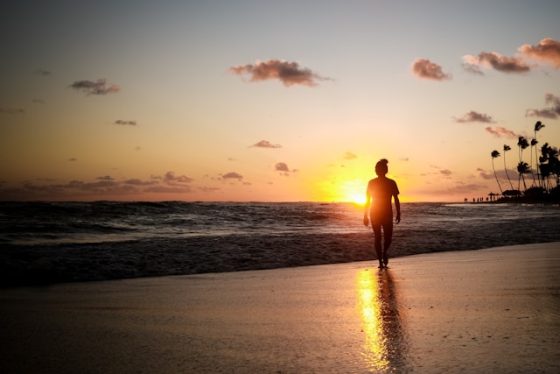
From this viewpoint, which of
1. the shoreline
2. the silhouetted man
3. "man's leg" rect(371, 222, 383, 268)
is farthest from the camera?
the silhouetted man

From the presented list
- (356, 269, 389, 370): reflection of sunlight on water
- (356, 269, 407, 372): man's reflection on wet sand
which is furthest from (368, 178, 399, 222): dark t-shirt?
(356, 269, 407, 372): man's reflection on wet sand

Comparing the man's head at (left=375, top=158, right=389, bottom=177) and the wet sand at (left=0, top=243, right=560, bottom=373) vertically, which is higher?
the man's head at (left=375, top=158, right=389, bottom=177)

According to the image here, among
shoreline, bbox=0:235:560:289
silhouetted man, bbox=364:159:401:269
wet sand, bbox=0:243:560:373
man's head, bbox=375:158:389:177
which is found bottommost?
shoreline, bbox=0:235:560:289

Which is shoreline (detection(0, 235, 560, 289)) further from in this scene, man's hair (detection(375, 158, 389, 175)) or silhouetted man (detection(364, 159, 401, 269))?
man's hair (detection(375, 158, 389, 175))

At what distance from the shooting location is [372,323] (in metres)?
4.20

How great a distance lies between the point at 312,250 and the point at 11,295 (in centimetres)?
780

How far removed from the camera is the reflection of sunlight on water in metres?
→ 3.06

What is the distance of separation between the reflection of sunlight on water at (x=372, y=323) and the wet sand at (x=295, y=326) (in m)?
0.01

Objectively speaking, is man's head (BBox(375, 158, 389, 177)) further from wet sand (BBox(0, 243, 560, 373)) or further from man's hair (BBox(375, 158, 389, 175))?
wet sand (BBox(0, 243, 560, 373))

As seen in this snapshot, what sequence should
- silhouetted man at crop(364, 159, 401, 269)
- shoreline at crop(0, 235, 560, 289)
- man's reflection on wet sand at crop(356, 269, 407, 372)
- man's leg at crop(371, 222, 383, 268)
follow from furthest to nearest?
1. silhouetted man at crop(364, 159, 401, 269)
2. man's leg at crop(371, 222, 383, 268)
3. shoreline at crop(0, 235, 560, 289)
4. man's reflection on wet sand at crop(356, 269, 407, 372)

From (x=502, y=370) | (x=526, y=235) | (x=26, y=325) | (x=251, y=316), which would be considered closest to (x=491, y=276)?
(x=251, y=316)

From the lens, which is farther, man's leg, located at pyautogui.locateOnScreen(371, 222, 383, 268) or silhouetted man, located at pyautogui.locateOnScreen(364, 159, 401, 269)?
silhouetted man, located at pyautogui.locateOnScreen(364, 159, 401, 269)

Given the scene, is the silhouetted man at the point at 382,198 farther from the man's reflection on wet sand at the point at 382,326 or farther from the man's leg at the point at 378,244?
the man's reflection on wet sand at the point at 382,326

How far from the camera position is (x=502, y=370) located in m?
2.73
